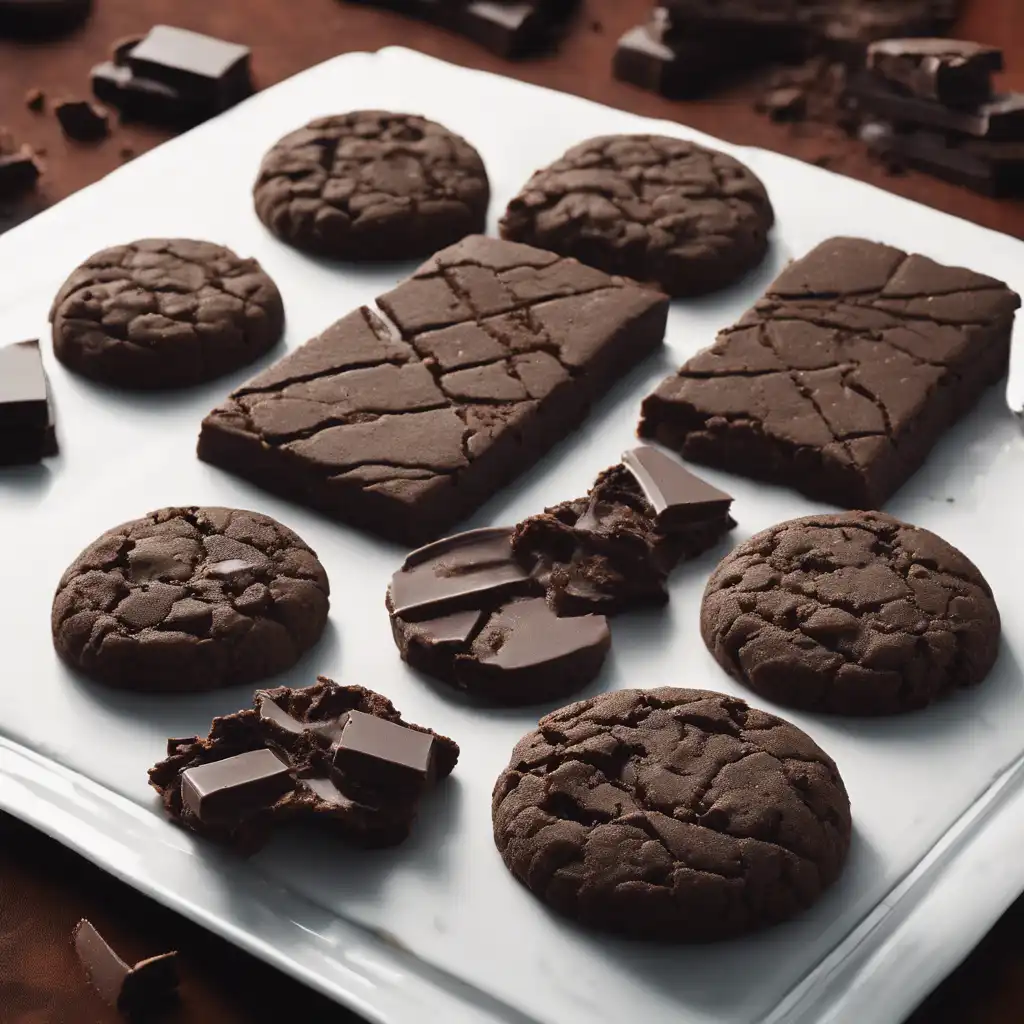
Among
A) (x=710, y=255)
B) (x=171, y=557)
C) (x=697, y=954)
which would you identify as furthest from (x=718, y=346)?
(x=697, y=954)

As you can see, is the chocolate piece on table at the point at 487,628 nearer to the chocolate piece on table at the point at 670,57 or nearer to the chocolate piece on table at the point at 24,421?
the chocolate piece on table at the point at 24,421

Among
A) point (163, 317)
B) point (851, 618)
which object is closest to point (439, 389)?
point (163, 317)

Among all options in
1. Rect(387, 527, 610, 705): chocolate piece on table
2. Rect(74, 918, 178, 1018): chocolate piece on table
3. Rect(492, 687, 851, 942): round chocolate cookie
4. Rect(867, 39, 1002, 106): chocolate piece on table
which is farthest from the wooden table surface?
Rect(387, 527, 610, 705): chocolate piece on table

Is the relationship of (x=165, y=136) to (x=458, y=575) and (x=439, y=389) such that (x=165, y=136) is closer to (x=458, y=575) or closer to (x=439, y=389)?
(x=439, y=389)

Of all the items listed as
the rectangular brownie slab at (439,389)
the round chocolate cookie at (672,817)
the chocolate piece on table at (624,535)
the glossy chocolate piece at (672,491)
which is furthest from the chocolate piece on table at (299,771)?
the glossy chocolate piece at (672,491)

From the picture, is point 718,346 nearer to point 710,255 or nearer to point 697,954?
point 710,255
